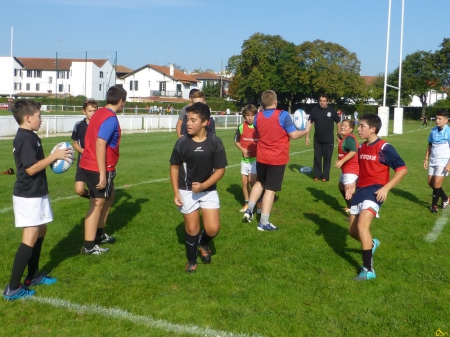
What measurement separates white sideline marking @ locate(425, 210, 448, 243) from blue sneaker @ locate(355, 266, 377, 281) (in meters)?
2.06

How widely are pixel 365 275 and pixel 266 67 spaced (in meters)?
74.9

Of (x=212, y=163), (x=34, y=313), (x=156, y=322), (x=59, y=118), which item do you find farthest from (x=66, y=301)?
(x=59, y=118)

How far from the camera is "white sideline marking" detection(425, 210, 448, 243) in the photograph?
7.66m

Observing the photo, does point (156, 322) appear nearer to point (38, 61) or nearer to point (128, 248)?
point (128, 248)

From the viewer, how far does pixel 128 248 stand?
6.93 m

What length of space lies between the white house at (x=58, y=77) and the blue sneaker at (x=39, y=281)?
84020 millimetres

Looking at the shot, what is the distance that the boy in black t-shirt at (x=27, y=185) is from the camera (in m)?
5.04

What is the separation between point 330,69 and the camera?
7831 cm

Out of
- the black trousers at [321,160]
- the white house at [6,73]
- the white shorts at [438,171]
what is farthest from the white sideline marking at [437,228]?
the white house at [6,73]

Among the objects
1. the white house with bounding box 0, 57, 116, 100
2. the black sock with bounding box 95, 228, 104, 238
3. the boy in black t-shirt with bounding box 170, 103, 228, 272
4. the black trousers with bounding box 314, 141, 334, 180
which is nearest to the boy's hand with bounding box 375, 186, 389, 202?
the boy in black t-shirt with bounding box 170, 103, 228, 272

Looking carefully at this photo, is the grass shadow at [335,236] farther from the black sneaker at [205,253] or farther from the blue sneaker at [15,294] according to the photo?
the blue sneaker at [15,294]

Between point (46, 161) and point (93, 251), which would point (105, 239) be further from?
point (46, 161)

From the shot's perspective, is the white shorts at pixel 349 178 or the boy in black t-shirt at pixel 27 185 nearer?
the boy in black t-shirt at pixel 27 185

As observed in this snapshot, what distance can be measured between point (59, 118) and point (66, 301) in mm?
24745
